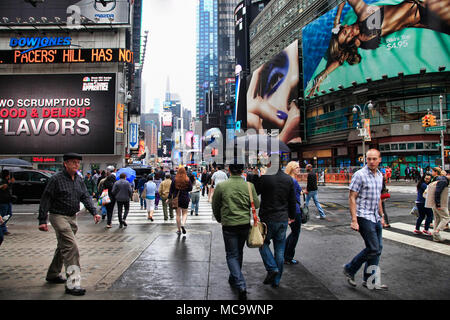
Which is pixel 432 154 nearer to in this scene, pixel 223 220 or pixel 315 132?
pixel 315 132

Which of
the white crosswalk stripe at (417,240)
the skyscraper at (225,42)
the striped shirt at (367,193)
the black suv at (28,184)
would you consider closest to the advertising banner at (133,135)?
the black suv at (28,184)

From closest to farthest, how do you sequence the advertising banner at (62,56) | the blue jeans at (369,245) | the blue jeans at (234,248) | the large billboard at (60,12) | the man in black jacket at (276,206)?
the blue jeans at (234,248) < the blue jeans at (369,245) < the man in black jacket at (276,206) < the advertising banner at (62,56) < the large billboard at (60,12)

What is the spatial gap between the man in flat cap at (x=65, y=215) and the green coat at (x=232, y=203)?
6.68 feet

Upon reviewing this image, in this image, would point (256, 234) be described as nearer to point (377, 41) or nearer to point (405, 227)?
point (405, 227)

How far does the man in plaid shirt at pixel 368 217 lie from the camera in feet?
14.6

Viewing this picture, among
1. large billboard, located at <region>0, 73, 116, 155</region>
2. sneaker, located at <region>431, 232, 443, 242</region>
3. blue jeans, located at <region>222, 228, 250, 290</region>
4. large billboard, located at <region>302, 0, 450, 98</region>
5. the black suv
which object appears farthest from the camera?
large billboard, located at <region>0, 73, 116, 155</region>

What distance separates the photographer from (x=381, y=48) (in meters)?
40.9

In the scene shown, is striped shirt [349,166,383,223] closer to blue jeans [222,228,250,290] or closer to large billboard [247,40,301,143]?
blue jeans [222,228,250,290]

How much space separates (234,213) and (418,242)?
581 cm

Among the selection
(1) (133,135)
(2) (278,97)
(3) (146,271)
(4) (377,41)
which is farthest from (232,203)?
(2) (278,97)

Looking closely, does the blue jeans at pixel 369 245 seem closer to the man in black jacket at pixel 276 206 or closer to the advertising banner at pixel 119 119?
the man in black jacket at pixel 276 206

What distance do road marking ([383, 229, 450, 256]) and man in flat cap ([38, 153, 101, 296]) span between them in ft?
23.4

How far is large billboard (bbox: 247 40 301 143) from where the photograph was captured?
193 ft

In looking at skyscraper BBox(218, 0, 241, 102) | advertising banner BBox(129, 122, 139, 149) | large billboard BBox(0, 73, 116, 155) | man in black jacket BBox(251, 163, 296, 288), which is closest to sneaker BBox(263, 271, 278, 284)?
man in black jacket BBox(251, 163, 296, 288)
